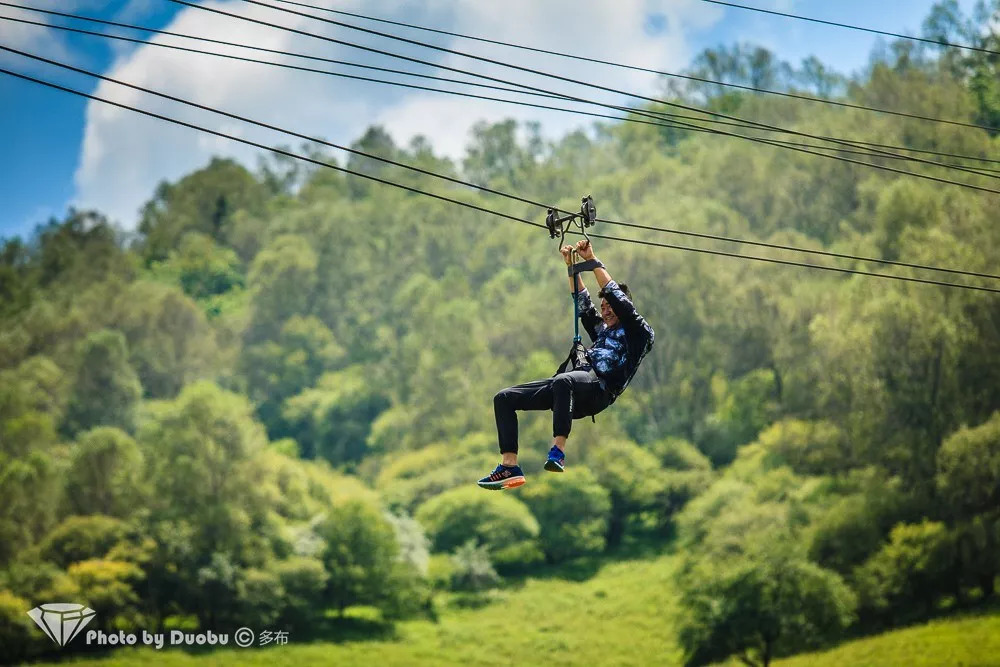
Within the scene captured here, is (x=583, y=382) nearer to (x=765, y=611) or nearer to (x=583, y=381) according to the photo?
(x=583, y=381)

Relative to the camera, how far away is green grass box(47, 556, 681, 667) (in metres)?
51.0

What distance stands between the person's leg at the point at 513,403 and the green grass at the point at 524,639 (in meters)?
37.9

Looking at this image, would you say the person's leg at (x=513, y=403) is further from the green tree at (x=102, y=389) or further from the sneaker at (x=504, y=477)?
the green tree at (x=102, y=389)

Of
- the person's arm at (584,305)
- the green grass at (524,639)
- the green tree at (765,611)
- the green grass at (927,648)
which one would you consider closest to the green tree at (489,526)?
the green grass at (524,639)

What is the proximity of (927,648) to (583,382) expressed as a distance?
109ft

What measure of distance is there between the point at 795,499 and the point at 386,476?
28907 mm

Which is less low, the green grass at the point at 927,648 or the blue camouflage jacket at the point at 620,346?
the blue camouflage jacket at the point at 620,346

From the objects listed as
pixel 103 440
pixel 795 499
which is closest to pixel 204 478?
pixel 103 440

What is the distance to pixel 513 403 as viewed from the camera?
1326 centimetres

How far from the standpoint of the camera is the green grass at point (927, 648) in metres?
40.4

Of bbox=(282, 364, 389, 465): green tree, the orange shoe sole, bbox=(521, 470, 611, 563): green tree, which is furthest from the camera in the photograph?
bbox=(282, 364, 389, 465): green tree

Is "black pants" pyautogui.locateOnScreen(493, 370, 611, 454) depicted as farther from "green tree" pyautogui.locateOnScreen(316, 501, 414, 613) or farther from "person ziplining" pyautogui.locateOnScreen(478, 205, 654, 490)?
"green tree" pyautogui.locateOnScreen(316, 501, 414, 613)

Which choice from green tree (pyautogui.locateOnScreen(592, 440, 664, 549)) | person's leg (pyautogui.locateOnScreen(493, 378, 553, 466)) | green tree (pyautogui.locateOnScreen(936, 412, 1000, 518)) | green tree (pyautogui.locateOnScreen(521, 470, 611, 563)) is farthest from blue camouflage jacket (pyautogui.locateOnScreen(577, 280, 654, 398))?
green tree (pyautogui.locateOnScreen(592, 440, 664, 549))

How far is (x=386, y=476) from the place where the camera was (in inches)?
2916
